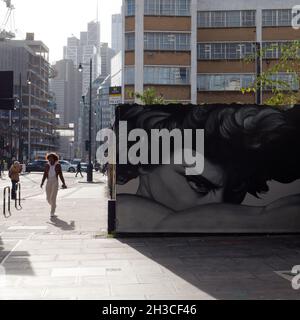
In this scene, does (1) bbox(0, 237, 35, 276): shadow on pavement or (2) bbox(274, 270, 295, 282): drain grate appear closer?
(2) bbox(274, 270, 295, 282): drain grate

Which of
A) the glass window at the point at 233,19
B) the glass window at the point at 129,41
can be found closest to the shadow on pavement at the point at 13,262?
the glass window at the point at 129,41

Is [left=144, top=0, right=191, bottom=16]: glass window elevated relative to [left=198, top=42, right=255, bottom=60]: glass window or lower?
elevated

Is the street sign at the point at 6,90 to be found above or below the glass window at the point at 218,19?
below

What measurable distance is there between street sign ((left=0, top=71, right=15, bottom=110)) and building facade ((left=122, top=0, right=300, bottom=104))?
126 feet

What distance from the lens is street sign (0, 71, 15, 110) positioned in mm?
10977

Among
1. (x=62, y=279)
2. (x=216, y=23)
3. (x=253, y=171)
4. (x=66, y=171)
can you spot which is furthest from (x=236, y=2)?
(x=62, y=279)

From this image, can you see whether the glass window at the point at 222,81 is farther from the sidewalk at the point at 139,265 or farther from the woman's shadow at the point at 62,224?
the sidewalk at the point at 139,265

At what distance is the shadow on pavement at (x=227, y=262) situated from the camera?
22.6ft

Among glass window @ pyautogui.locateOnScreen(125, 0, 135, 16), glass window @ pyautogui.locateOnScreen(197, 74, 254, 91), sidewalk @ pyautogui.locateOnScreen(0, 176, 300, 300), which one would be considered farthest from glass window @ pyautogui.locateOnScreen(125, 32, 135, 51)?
sidewalk @ pyautogui.locateOnScreen(0, 176, 300, 300)

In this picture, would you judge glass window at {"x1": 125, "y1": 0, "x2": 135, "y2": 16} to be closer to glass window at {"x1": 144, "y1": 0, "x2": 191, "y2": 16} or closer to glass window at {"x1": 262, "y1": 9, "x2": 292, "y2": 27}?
glass window at {"x1": 144, "y1": 0, "x2": 191, "y2": 16}

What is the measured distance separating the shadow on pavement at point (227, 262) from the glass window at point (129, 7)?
4200 cm

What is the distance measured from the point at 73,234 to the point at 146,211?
168cm

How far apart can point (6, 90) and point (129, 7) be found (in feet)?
137
